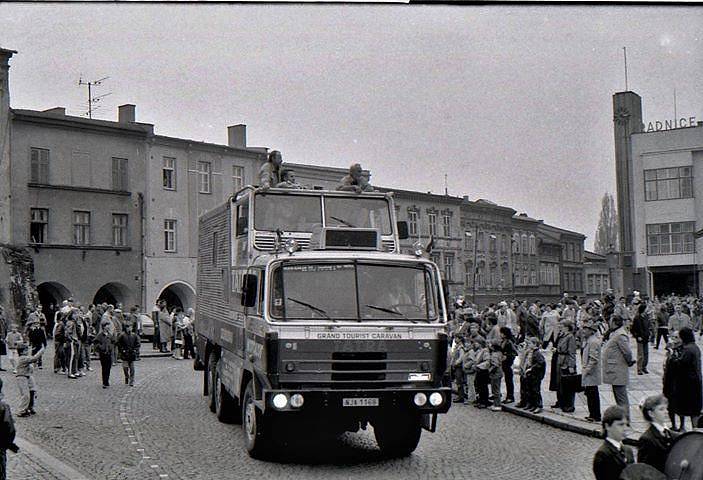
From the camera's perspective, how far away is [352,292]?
984cm

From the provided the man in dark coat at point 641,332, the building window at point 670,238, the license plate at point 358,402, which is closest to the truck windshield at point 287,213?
the license plate at point 358,402

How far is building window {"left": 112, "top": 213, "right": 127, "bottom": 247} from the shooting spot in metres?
13.4

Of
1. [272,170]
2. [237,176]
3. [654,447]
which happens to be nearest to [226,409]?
[237,176]

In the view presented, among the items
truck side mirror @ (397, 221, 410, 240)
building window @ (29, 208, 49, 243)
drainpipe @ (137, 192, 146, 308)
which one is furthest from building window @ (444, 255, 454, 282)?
building window @ (29, 208, 49, 243)

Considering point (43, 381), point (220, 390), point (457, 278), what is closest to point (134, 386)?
point (43, 381)

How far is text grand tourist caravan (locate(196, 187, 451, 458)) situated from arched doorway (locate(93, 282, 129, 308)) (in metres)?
4.66

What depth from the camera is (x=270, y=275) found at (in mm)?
9930

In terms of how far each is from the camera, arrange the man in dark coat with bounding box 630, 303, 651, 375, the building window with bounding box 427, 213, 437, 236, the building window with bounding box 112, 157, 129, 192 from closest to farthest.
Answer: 1. the building window with bounding box 427, 213, 437, 236
2. the building window with bounding box 112, 157, 129, 192
3. the man in dark coat with bounding box 630, 303, 651, 375

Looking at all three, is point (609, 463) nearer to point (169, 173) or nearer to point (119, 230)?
point (119, 230)

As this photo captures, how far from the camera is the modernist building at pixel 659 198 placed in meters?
12.6

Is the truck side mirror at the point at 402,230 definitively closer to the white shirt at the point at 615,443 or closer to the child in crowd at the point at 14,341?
the white shirt at the point at 615,443

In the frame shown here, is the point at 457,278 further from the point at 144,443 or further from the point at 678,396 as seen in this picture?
the point at 144,443

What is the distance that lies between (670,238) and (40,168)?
400 inches

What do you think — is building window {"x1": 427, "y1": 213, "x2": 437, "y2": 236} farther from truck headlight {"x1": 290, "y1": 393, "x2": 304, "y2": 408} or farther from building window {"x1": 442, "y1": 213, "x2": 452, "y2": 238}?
truck headlight {"x1": 290, "y1": 393, "x2": 304, "y2": 408}
